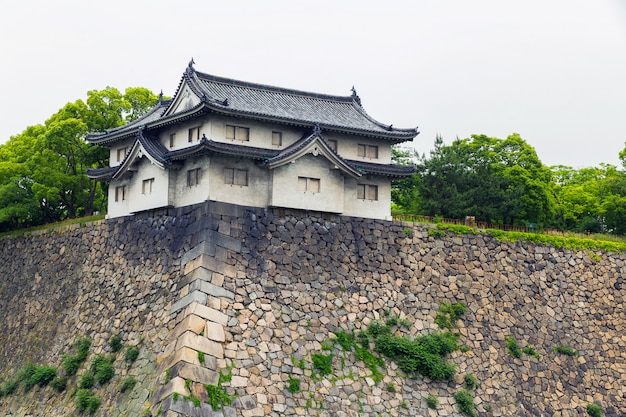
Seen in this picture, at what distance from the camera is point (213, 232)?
33562 mm

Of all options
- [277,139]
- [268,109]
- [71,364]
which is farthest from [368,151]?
[71,364]

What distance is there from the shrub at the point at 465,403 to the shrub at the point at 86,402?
14.2 metres

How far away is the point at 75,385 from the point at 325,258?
11.3 metres

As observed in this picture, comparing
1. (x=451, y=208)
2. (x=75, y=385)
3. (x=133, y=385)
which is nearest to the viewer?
(x=133, y=385)

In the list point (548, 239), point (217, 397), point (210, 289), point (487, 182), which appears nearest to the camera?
point (217, 397)

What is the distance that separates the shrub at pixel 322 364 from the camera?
32.9m

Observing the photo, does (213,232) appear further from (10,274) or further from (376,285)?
(10,274)

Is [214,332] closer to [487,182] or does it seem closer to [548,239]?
[548,239]

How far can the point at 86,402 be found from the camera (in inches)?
1297

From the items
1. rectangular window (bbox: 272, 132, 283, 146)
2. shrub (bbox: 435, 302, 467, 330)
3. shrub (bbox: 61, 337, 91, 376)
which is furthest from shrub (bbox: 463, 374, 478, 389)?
shrub (bbox: 61, 337, 91, 376)

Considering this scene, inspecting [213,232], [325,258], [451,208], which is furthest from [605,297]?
[213,232]

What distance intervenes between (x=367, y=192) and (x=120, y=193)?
11304mm

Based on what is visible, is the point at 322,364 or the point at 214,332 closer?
the point at 214,332

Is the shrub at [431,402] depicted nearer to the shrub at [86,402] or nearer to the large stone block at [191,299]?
the large stone block at [191,299]
